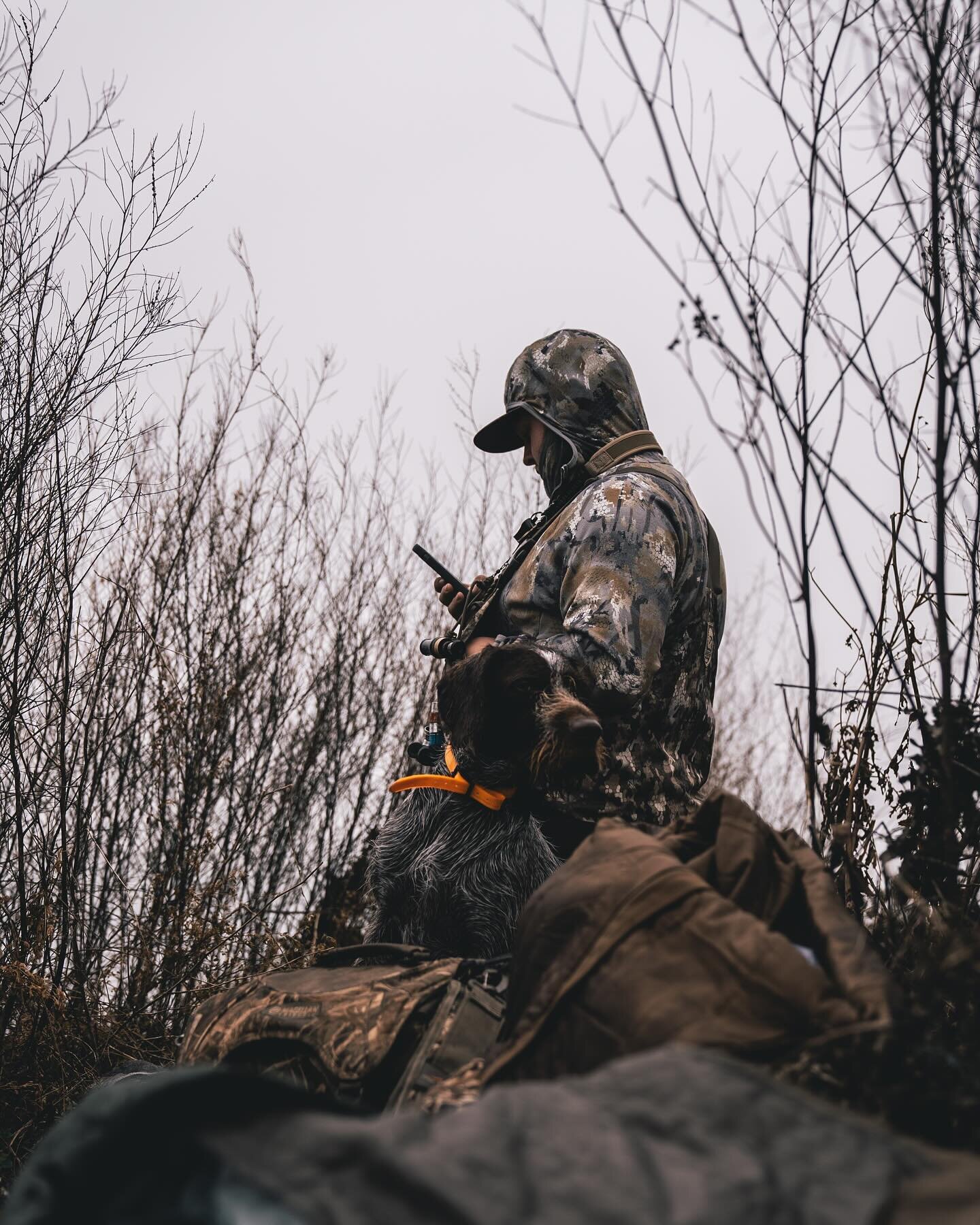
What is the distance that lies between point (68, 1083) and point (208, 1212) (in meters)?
3.30

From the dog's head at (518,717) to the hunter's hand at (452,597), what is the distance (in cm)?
59

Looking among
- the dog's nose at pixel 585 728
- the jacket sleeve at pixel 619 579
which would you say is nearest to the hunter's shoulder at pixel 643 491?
the jacket sleeve at pixel 619 579

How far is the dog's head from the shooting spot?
172 cm

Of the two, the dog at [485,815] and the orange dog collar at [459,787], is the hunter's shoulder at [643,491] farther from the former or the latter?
the orange dog collar at [459,787]

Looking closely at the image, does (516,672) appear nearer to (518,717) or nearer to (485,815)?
(518,717)

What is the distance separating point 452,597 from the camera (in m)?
2.65

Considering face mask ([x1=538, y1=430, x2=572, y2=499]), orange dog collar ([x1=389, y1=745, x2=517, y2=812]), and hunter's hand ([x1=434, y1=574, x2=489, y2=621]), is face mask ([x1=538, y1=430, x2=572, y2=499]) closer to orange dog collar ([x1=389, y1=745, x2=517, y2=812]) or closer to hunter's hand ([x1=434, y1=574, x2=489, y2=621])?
hunter's hand ([x1=434, y1=574, x2=489, y2=621])

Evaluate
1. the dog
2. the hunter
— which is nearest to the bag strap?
the dog

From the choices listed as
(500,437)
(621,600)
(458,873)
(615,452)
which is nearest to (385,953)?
(458,873)

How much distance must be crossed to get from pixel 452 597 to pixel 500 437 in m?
0.49

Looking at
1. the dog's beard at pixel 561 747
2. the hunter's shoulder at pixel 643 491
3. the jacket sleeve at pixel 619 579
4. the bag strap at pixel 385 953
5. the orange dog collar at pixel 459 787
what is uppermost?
the hunter's shoulder at pixel 643 491

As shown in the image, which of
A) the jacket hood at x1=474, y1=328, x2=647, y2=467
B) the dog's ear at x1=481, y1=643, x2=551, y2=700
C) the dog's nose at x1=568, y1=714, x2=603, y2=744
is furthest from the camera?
the jacket hood at x1=474, y1=328, x2=647, y2=467

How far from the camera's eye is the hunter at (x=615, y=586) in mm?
1966

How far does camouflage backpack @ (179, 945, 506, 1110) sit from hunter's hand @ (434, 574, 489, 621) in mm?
1034
